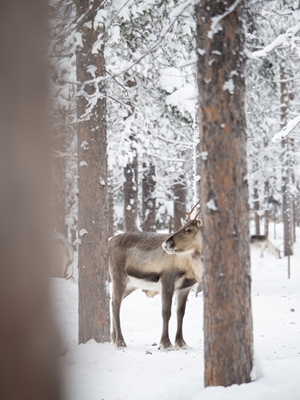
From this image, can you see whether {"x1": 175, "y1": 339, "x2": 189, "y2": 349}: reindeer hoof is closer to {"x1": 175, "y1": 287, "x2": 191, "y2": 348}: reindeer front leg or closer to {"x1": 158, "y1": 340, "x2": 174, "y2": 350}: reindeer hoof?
{"x1": 175, "y1": 287, "x2": 191, "y2": 348}: reindeer front leg

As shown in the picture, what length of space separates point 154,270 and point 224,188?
16.5ft

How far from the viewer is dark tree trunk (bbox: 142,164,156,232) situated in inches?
765

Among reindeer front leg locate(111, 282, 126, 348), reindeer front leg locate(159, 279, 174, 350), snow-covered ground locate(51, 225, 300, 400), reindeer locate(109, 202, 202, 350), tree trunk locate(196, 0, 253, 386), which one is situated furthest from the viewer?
reindeer front leg locate(111, 282, 126, 348)

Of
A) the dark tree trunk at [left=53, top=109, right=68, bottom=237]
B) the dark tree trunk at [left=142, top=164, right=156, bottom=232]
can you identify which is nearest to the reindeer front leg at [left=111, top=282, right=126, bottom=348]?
the dark tree trunk at [left=53, top=109, right=68, bottom=237]

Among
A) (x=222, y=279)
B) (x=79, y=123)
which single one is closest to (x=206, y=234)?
(x=222, y=279)

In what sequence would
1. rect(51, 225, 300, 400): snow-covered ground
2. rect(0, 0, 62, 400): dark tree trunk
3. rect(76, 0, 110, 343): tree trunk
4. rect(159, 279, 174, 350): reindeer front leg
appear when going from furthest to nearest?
rect(159, 279, 174, 350): reindeer front leg, rect(76, 0, 110, 343): tree trunk, rect(51, 225, 300, 400): snow-covered ground, rect(0, 0, 62, 400): dark tree trunk

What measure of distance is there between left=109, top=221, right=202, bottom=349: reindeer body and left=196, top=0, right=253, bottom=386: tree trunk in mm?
3934

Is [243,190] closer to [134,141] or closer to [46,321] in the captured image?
[46,321]

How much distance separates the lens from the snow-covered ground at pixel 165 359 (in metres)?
4.24

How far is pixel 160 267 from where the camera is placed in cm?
910

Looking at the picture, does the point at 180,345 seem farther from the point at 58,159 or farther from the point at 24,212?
the point at 24,212

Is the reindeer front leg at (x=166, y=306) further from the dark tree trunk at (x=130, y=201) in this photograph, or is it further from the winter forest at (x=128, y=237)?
the dark tree trunk at (x=130, y=201)

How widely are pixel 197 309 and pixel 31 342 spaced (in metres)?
11.0

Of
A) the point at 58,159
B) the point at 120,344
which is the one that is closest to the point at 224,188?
the point at 58,159
